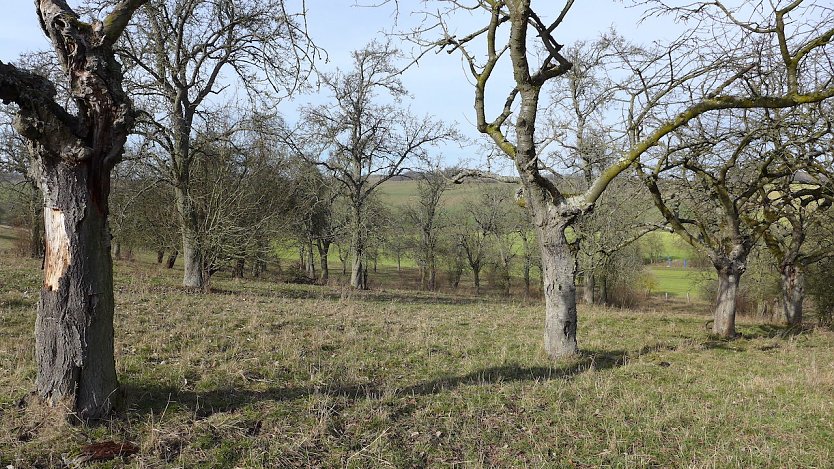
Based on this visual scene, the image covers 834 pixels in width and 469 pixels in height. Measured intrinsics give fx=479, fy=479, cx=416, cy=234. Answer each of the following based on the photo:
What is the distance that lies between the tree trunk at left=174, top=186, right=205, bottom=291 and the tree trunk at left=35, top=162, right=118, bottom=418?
9934mm

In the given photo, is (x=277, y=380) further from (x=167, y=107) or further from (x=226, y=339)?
(x=167, y=107)

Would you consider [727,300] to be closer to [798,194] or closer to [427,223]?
[798,194]

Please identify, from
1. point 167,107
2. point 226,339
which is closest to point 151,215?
point 167,107

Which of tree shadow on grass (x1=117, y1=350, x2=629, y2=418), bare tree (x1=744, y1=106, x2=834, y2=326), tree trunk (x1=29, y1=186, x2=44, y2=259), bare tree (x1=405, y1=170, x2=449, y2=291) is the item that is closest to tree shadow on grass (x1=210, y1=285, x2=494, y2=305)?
tree shadow on grass (x1=117, y1=350, x2=629, y2=418)

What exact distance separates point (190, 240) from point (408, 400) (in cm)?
1082

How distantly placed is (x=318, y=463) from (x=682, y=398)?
4355 mm

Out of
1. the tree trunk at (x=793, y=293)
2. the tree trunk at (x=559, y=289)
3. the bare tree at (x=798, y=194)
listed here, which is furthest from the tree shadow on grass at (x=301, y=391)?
the tree trunk at (x=793, y=293)

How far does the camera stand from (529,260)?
111ft

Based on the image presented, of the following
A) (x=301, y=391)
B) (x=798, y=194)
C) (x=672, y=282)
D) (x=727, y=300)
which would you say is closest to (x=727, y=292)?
(x=727, y=300)

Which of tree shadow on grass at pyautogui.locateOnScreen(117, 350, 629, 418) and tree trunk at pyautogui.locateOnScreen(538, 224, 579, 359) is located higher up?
tree trunk at pyautogui.locateOnScreen(538, 224, 579, 359)

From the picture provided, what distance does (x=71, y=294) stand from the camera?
392 centimetres

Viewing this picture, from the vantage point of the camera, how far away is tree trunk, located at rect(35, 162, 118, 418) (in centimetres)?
388

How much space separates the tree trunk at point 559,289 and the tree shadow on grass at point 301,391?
1.33 ft

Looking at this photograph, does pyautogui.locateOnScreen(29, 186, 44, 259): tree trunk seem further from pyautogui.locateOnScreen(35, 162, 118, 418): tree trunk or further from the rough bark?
pyautogui.locateOnScreen(35, 162, 118, 418): tree trunk
